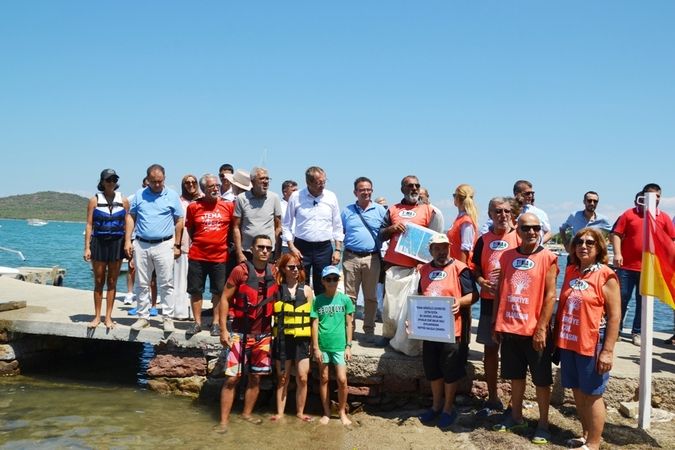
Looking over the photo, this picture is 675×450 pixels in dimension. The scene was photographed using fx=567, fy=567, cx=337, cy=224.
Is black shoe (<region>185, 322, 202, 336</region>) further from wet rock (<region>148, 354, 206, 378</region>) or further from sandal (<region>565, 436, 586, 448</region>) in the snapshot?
sandal (<region>565, 436, 586, 448</region>)

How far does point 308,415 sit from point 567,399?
9.86 feet

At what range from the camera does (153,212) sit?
7531 millimetres

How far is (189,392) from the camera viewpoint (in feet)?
25.1

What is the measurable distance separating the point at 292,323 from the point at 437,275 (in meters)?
1.71

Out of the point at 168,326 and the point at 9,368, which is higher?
the point at 168,326

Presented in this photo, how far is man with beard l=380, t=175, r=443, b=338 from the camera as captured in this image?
22.7ft

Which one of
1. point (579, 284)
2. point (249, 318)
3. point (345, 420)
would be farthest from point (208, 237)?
point (579, 284)

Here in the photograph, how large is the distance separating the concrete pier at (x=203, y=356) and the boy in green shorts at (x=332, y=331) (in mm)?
424

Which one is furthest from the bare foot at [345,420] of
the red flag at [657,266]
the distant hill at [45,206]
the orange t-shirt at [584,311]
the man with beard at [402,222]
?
the distant hill at [45,206]

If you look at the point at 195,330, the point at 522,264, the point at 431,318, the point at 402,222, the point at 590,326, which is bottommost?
the point at 195,330

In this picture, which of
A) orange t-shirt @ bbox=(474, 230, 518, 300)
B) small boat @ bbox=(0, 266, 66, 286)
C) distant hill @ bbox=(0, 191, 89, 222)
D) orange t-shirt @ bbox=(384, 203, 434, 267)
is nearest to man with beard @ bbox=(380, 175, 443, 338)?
orange t-shirt @ bbox=(384, 203, 434, 267)

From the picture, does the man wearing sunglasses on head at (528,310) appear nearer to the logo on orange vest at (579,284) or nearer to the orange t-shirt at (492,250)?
the logo on orange vest at (579,284)

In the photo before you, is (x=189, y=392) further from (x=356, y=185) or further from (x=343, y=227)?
(x=356, y=185)

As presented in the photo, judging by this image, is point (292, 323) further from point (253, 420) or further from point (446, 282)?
point (446, 282)
